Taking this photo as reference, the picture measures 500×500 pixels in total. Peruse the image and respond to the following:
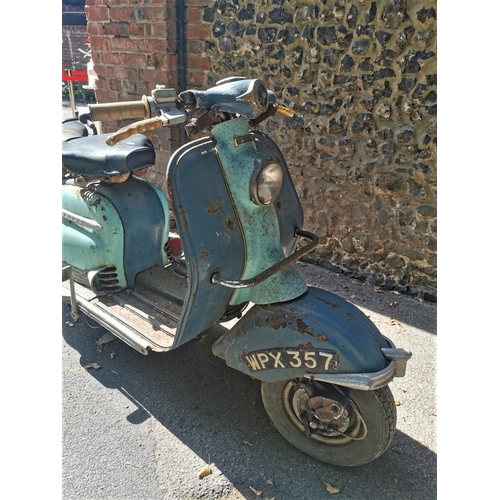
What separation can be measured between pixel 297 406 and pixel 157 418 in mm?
767

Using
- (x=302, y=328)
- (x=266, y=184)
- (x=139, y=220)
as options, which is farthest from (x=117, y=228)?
(x=302, y=328)

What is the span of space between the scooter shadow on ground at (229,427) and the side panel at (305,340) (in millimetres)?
423

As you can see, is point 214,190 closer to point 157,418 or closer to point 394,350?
point 394,350

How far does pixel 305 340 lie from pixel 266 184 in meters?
0.68

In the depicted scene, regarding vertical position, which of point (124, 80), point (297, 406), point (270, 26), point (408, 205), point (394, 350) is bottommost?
point (297, 406)

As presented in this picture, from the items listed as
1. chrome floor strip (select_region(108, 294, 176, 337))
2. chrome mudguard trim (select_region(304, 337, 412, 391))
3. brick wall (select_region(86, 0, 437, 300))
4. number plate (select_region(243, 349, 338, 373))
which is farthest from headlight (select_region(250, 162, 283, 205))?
brick wall (select_region(86, 0, 437, 300))

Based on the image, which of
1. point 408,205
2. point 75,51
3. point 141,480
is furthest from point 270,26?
point 75,51

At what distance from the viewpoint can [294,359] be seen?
1.93 m

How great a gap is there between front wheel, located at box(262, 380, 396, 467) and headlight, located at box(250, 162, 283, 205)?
83cm

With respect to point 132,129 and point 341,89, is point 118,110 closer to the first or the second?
point 132,129

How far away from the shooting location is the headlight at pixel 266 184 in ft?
6.24

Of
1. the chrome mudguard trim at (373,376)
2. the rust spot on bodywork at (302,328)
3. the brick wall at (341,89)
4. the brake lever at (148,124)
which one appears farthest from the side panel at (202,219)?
the brick wall at (341,89)

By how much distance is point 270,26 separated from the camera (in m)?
3.66

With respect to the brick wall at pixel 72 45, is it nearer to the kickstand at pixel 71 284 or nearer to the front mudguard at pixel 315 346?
the kickstand at pixel 71 284
